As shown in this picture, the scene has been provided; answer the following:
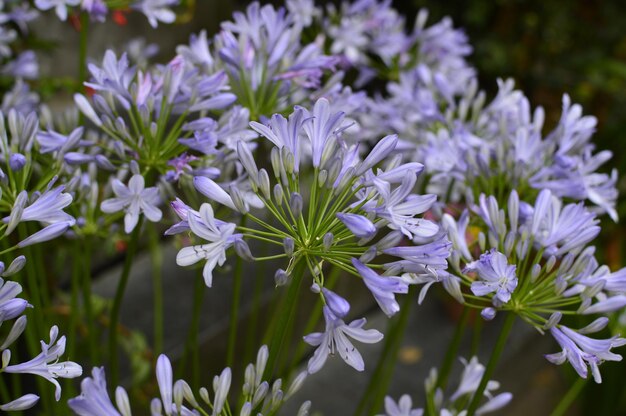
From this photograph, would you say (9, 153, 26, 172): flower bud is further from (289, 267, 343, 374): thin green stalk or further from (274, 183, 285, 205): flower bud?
(289, 267, 343, 374): thin green stalk

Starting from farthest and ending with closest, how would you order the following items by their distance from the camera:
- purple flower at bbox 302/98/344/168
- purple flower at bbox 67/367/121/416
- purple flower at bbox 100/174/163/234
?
1. purple flower at bbox 100/174/163/234
2. purple flower at bbox 302/98/344/168
3. purple flower at bbox 67/367/121/416

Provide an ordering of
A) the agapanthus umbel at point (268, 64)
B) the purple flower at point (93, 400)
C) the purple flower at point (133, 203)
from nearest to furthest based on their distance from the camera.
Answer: the purple flower at point (93, 400)
the purple flower at point (133, 203)
the agapanthus umbel at point (268, 64)

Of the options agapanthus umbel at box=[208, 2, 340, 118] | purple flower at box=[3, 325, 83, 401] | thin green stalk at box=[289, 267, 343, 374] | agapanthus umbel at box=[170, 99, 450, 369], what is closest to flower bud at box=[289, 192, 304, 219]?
agapanthus umbel at box=[170, 99, 450, 369]

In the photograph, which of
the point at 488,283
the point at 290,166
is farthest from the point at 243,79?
the point at 488,283

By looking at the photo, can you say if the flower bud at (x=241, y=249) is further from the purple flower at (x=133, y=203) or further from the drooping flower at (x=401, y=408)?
the drooping flower at (x=401, y=408)

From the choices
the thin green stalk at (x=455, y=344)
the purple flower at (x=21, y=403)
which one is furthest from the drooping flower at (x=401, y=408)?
the purple flower at (x=21, y=403)

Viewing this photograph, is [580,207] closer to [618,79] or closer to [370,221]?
[370,221]
